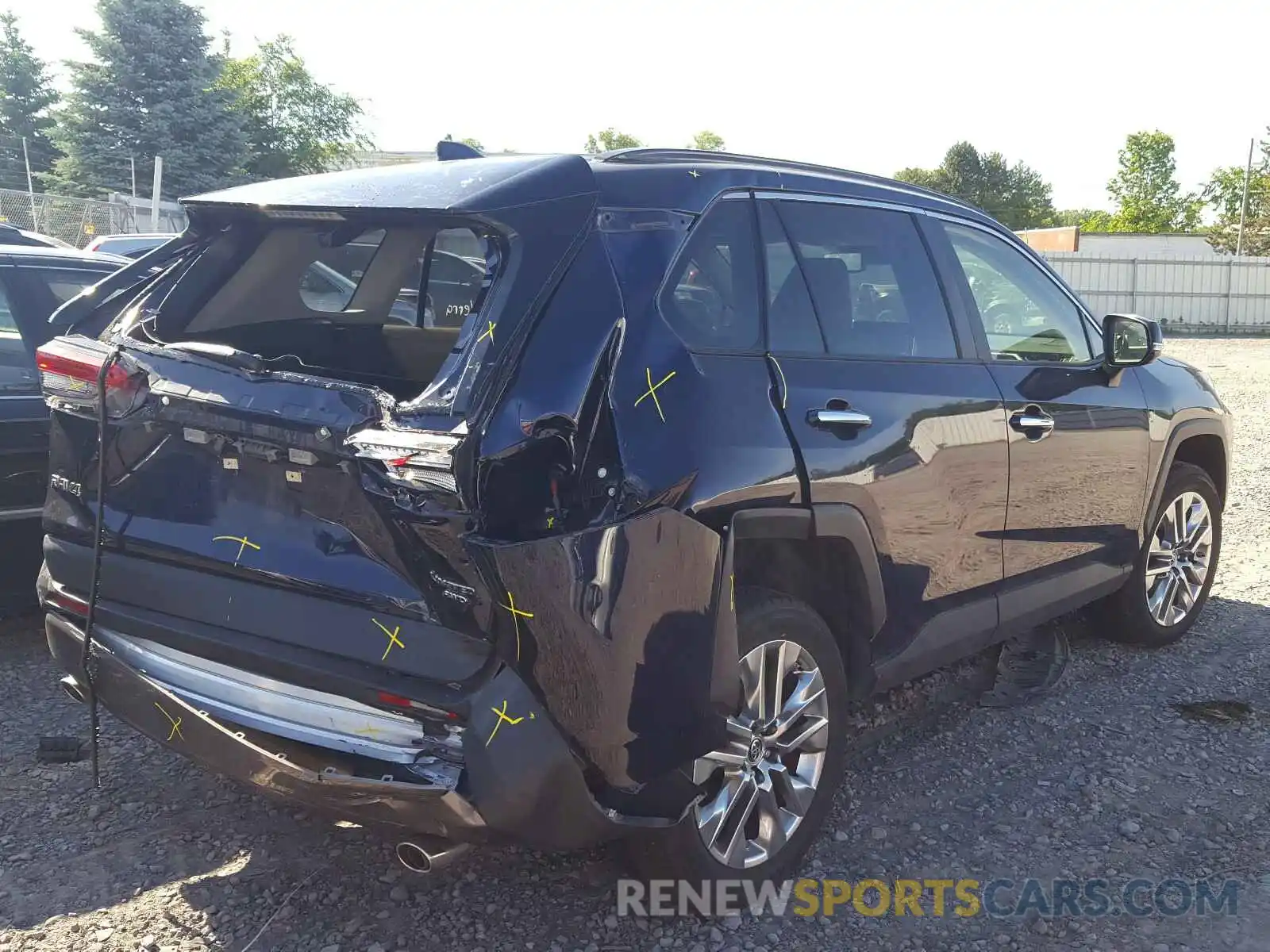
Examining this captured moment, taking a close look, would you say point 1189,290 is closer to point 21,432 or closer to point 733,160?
point 733,160

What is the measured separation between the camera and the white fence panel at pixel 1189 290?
28.9m

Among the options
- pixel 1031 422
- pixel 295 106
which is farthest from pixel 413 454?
pixel 295 106

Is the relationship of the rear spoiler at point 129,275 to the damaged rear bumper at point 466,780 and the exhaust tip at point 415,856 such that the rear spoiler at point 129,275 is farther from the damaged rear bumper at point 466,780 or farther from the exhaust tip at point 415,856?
the exhaust tip at point 415,856

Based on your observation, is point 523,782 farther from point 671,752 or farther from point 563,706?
point 671,752

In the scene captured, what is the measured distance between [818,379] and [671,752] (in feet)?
3.63

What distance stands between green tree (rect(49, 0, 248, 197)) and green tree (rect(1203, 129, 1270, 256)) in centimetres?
3829

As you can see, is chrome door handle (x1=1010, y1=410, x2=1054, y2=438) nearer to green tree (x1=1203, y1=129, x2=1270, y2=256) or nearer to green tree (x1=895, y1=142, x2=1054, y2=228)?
green tree (x1=1203, y1=129, x2=1270, y2=256)

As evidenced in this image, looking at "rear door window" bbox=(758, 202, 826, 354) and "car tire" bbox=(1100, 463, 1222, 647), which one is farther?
"car tire" bbox=(1100, 463, 1222, 647)

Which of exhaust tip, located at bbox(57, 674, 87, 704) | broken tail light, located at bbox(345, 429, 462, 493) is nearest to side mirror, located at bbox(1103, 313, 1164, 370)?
broken tail light, located at bbox(345, 429, 462, 493)

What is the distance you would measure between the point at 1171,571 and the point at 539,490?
383 centimetres

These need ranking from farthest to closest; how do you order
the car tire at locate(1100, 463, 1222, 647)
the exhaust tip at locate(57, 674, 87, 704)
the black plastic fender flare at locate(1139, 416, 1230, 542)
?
the car tire at locate(1100, 463, 1222, 647) < the black plastic fender flare at locate(1139, 416, 1230, 542) < the exhaust tip at locate(57, 674, 87, 704)

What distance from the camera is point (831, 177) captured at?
3537 millimetres

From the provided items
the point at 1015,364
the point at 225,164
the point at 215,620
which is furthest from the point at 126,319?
the point at 225,164

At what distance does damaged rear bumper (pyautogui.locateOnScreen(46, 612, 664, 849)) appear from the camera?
2.38m
